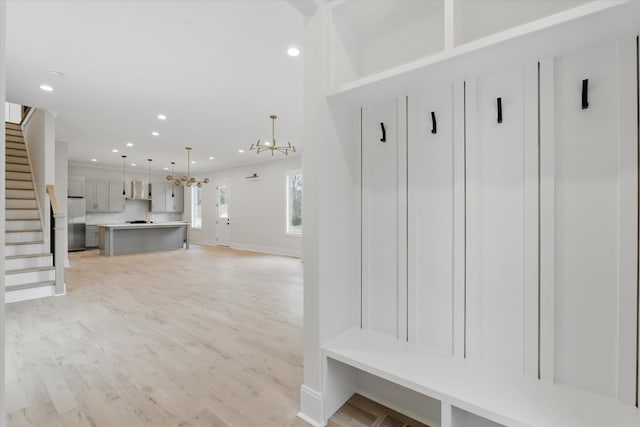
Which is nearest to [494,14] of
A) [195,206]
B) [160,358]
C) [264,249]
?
[160,358]

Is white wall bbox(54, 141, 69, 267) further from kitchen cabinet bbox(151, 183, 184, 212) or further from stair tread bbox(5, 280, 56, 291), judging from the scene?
kitchen cabinet bbox(151, 183, 184, 212)

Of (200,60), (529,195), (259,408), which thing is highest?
(200,60)

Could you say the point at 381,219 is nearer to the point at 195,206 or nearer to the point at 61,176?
the point at 61,176

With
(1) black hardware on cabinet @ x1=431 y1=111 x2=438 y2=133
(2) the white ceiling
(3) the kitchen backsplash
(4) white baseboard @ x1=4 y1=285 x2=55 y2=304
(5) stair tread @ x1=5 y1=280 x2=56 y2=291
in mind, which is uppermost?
(2) the white ceiling

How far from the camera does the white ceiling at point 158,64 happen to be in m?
2.35

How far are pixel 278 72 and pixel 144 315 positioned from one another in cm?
311

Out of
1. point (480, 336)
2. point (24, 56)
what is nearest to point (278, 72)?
point (24, 56)

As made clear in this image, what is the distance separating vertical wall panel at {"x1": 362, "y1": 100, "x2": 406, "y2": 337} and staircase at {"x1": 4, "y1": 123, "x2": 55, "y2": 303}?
15.3 ft

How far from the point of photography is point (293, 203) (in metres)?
8.21

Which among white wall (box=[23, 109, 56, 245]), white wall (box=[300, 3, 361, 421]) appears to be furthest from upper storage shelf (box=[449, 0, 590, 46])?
white wall (box=[23, 109, 56, 245])

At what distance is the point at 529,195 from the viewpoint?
1.33m

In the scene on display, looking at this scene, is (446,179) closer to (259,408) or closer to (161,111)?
(259,408)

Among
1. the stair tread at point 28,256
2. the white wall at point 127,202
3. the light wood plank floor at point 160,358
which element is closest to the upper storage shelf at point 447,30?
the light wood plank floor at point 160,358

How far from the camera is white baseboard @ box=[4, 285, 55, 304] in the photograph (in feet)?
12.6
